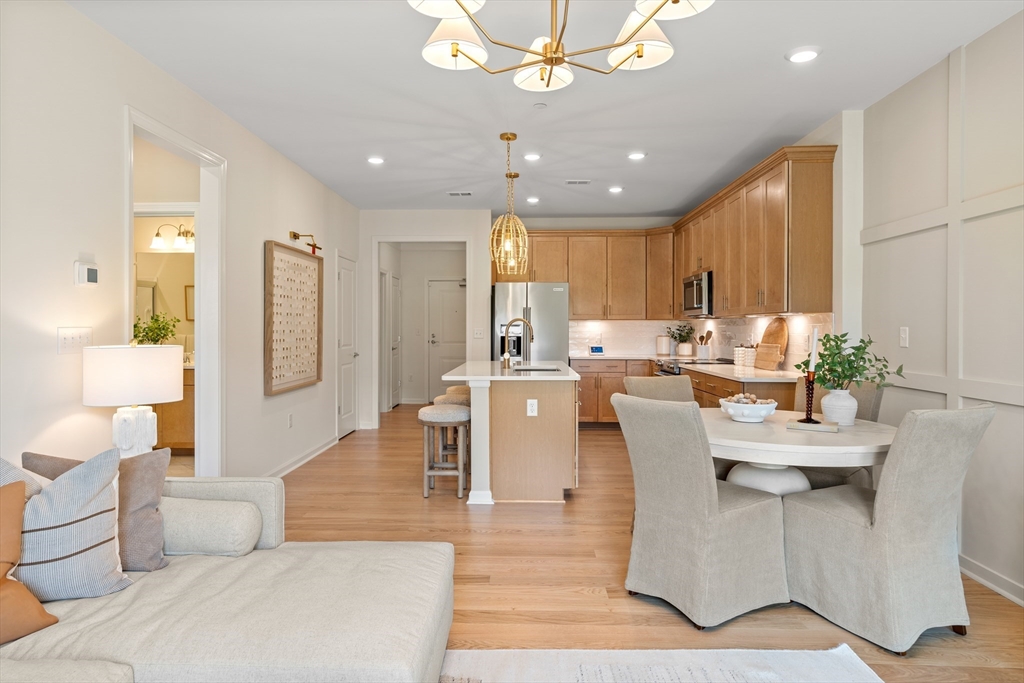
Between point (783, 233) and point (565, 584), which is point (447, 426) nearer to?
point (565, 584)

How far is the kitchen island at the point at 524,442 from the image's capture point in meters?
3.91

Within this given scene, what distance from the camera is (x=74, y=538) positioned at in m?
1.55

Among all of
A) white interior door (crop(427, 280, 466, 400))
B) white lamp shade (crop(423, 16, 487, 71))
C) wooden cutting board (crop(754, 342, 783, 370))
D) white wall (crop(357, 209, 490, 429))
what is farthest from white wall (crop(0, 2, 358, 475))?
white interior door (crop(427, 280, 466, 400))

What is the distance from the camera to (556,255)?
6746 millimetres

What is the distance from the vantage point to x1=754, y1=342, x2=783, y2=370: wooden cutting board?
4633mm

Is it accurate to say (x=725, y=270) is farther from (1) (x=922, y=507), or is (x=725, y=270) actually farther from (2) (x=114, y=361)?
(2) (x=114, y=361)

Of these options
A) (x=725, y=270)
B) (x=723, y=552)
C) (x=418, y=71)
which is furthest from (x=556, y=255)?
(x=723, y=552)

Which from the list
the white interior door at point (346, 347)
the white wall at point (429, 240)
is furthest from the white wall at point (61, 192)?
the white wall at point (429, 240)

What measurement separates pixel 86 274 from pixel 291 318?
220cm

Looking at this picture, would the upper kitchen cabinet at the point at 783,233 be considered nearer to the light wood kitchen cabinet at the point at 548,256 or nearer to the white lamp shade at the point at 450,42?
the light wood kitchen cabinet at the point at 548,256

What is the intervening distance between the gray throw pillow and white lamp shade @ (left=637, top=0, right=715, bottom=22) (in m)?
2.15

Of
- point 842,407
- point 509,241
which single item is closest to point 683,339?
point 509,241

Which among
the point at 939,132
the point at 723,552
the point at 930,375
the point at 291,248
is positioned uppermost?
the point at 939,132

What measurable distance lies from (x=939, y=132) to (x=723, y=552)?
2.46 meters
